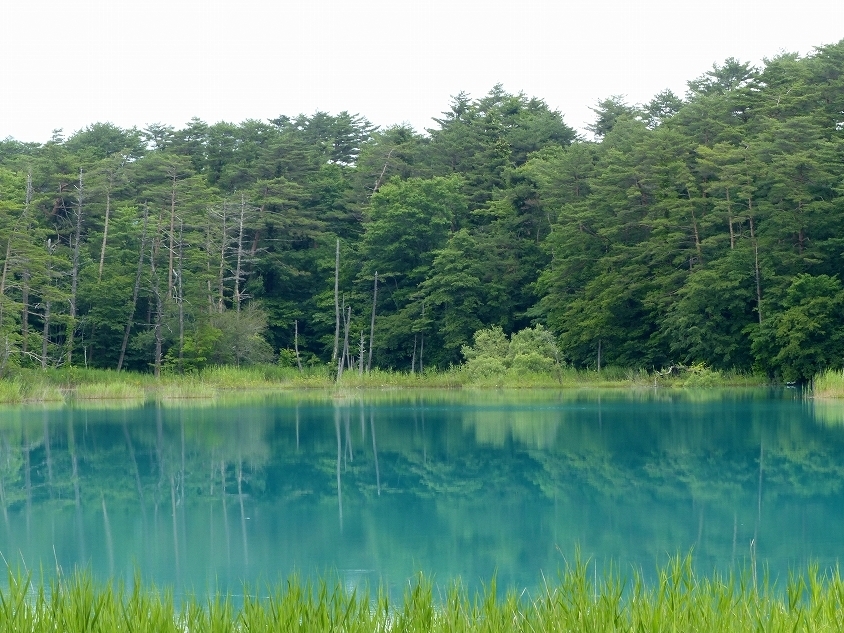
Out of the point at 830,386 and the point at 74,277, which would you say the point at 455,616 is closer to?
the point at 830,386

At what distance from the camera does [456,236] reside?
39750mm

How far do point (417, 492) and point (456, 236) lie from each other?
27.7 metres

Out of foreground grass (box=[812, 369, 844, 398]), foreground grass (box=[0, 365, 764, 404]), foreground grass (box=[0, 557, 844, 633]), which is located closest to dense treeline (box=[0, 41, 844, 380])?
foreground grass (box=[0, 365, 764, 404])

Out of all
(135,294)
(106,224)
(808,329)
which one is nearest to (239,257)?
(135,294)

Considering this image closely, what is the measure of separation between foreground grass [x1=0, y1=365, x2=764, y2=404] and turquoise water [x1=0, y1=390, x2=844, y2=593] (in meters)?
6.62

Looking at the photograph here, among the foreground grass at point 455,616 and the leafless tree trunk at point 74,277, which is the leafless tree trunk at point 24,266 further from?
the foreground grass at point 455,616

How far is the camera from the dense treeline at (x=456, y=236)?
31719 millimetres

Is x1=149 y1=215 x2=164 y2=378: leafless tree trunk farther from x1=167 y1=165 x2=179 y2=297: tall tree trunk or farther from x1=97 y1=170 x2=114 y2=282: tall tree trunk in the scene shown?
x1=97 y1=170 x2=114 y2=282: tall tree trunk

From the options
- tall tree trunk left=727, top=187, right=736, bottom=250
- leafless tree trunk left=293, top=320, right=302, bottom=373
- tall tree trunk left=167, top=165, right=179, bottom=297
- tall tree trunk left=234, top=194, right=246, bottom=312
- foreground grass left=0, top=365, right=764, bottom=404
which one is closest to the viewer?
foreground grass left=0, top=365, right=764, bottom=404

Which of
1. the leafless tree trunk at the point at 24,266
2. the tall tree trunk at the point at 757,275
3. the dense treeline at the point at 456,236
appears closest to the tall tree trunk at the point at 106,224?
the dense treeline at the point at 456,236

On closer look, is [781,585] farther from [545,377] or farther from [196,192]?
[196,192]

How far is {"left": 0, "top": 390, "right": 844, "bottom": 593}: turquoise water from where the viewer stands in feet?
27.8

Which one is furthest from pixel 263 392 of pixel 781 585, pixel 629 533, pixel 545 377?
pixel 781 585

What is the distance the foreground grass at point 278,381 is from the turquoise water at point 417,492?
662 centimetres
